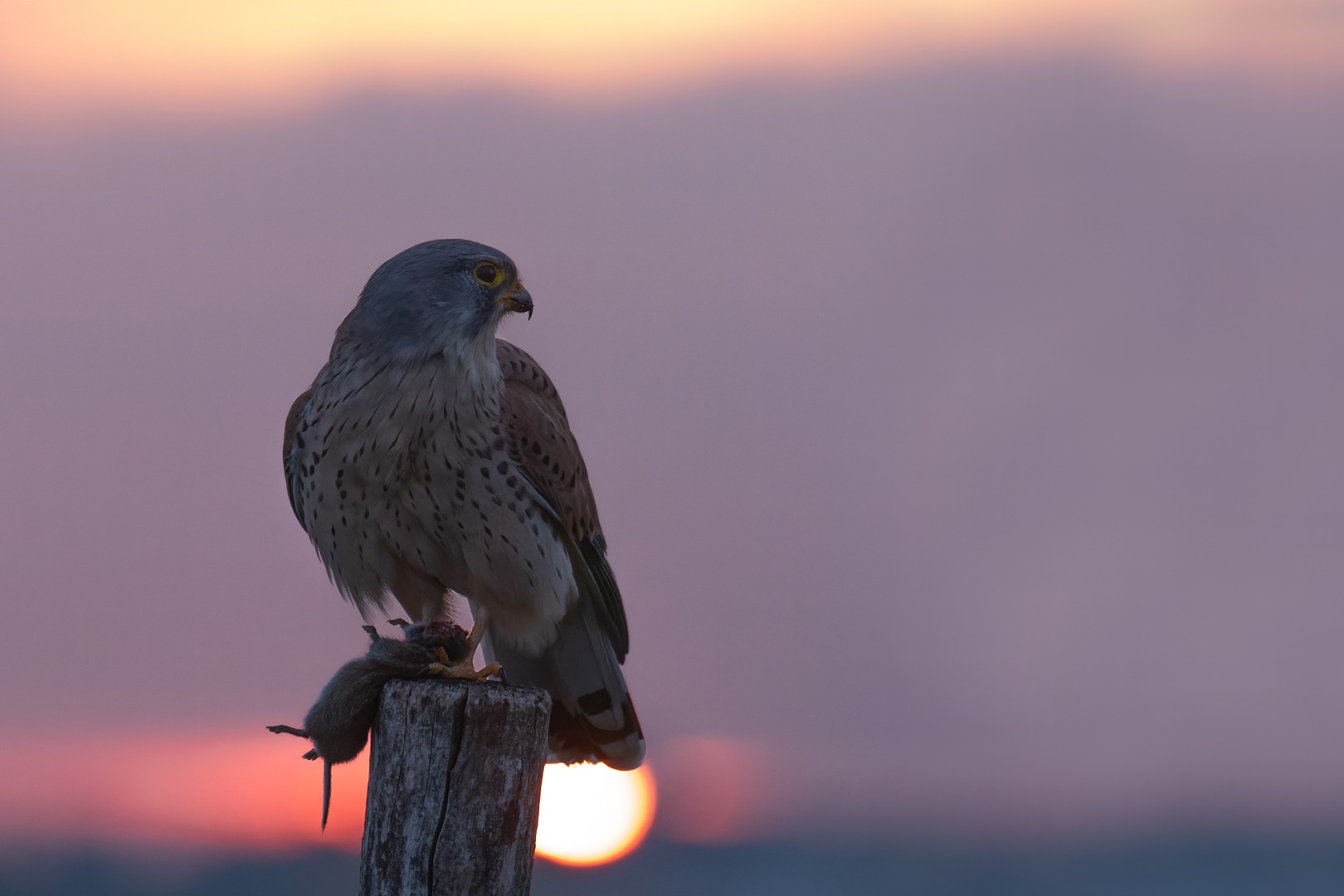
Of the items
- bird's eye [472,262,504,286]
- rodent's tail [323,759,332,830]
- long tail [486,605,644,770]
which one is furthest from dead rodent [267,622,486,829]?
bird's eye [472,262,504,286]

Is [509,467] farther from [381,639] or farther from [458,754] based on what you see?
[458,754]

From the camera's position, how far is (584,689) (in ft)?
15.4

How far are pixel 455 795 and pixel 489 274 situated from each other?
1907 millimetres

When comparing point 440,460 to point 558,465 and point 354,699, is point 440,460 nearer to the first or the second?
point 558,465

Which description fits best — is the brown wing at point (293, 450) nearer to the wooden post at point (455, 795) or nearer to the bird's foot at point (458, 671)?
the bird's foot at point (458, 671)

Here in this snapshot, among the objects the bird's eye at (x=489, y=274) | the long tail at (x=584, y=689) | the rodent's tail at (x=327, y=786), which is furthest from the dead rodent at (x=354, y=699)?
the bird's eye at (x=489, y=274)

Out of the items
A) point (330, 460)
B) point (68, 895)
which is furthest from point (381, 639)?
point (68, 895)

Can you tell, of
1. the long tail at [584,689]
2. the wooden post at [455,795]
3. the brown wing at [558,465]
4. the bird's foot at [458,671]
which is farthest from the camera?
the long tail at [584,689]

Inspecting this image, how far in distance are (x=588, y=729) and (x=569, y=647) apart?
1.16 feet

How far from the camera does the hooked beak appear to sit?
4.22m

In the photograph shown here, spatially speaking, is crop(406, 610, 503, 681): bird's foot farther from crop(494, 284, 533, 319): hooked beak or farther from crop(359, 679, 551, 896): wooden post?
crop(494, 284, 533, 319): hooked beak

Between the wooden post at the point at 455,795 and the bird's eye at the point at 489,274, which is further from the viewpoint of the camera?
the bird's eye at the point at 489,274

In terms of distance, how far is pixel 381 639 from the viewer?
3.45 meters

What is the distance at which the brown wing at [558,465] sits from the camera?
163 inches
